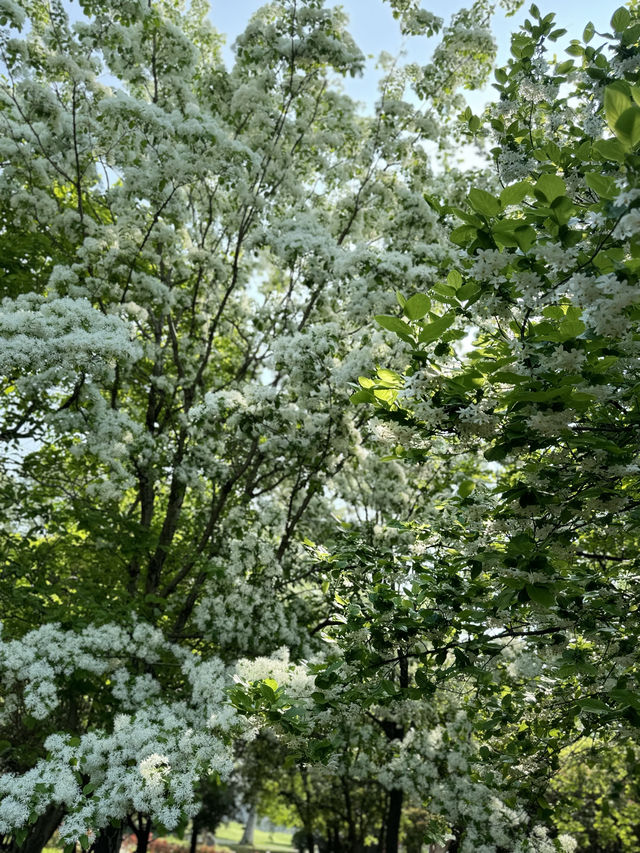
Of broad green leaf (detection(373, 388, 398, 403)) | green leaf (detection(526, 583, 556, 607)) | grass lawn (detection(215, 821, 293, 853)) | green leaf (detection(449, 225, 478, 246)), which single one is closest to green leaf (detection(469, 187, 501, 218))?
green leaf (detection(449, 225, 478, 246))

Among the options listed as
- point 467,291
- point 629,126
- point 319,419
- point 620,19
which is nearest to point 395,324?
point 467,291

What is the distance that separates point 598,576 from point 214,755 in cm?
348

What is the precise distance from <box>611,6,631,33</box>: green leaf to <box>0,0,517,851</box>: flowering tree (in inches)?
147

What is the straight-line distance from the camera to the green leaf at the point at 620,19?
125 inches

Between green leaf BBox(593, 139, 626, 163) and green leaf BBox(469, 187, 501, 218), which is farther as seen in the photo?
green leaf BBox(469, 187, 501, 218)

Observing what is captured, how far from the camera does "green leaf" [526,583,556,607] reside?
2471 mm

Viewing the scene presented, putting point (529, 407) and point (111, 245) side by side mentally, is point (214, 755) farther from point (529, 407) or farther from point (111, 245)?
point (111, 245)

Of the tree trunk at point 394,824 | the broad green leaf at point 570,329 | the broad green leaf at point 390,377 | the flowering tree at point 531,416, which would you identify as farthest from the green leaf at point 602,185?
the tree trunk at point 394,824

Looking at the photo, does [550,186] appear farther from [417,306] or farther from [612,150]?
[417,306]

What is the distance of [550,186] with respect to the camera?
6.98ft

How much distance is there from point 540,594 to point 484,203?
168cm

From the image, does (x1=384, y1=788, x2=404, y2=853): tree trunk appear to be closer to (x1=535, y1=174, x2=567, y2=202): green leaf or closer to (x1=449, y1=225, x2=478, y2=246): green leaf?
(x1=449, y1=225, x2=478, y2=246): green leaf

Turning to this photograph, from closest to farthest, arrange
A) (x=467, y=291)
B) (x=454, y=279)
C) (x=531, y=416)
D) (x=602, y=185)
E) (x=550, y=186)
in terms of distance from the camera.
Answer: (x=602, y=185) < (x=550, y=186) < (x=531, y=416) < (x=467, y=291) < (x=454, y=279)

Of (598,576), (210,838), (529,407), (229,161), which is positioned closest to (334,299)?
(229,161)
